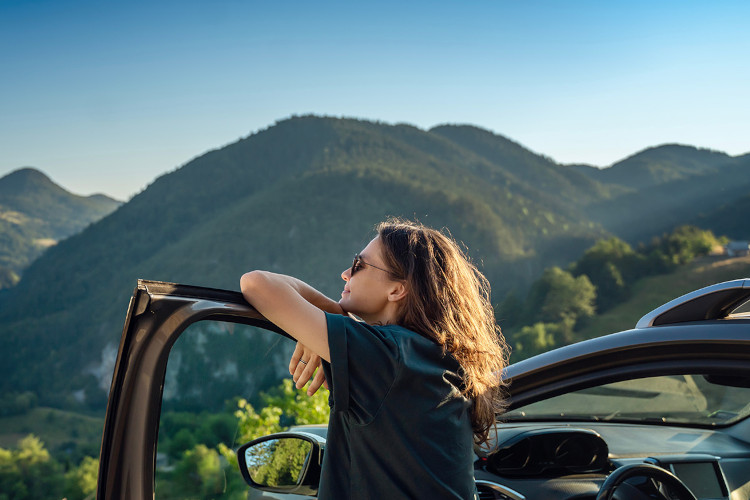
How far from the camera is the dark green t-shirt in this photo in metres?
0.98

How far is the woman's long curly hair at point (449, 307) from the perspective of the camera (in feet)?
3.84

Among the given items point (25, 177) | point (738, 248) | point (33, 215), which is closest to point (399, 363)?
point (738, 248)

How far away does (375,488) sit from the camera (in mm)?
1013

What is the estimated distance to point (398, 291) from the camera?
1230mm

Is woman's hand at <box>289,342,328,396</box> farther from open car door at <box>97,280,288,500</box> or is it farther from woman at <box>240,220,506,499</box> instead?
open car door at <box>97,280,288,500</box>

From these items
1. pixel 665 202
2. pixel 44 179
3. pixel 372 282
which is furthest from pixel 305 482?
pixel 44 179

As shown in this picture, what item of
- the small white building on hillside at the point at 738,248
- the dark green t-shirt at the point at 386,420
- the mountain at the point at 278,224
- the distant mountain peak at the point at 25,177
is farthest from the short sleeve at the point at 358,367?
the distant mountain peak at the point at 25,177

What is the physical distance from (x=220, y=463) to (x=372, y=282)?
0.58 m

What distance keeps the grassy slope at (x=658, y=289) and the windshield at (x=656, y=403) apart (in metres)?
31.4

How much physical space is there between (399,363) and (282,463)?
56cm

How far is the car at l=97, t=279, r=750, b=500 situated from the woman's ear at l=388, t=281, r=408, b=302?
0.27m

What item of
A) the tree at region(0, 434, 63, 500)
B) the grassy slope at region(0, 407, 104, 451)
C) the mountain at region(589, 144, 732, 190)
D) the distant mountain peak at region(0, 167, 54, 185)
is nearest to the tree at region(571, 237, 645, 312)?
the mountain at region(589, 144, 732, 190)

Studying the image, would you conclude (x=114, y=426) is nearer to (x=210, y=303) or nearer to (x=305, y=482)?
(x=210, y=303)

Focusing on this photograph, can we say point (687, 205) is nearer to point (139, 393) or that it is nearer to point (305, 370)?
point (305, 370)
